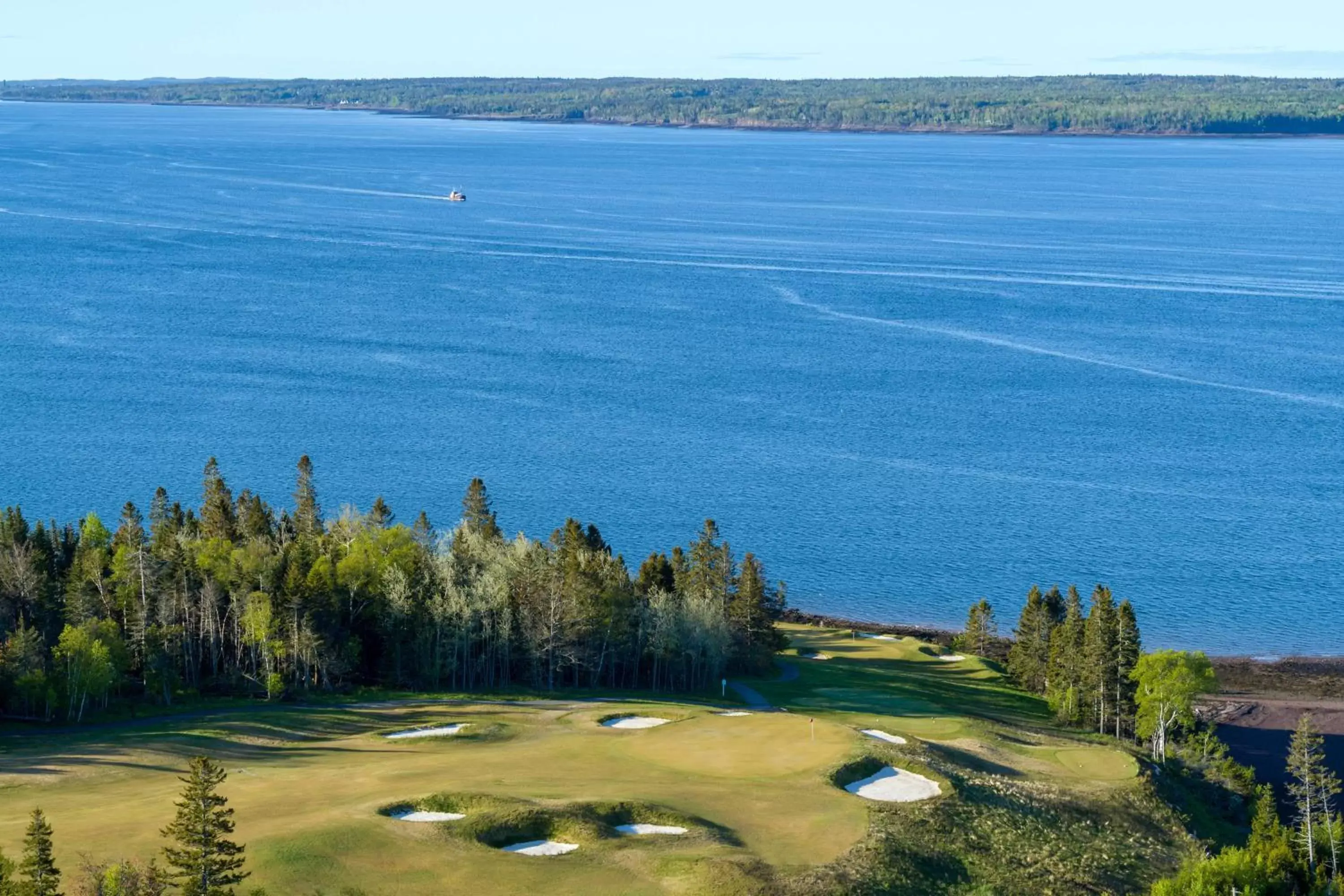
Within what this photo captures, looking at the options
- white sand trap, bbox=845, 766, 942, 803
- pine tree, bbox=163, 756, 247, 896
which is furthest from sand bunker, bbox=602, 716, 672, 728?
pine tree, bbox=163, 756, 247, 896

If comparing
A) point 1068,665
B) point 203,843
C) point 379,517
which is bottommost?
point 1068,665

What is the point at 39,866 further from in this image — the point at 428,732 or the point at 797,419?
the point at 797,419

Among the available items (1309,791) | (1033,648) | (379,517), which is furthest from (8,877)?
(1033,648)

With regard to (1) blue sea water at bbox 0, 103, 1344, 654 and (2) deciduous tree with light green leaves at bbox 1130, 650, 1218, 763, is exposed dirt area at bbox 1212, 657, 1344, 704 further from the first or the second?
(2) deciduous tree with light green leaves at bbox 1130, 650, 1218, 763

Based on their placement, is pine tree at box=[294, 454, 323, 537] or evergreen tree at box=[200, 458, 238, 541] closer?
evergreen tree at box=[200, 458, 238, 541]

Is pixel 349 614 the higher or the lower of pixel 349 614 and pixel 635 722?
the higher

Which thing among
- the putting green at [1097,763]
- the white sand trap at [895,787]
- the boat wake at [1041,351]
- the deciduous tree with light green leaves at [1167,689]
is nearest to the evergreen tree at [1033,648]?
the deciduous tree with light green leaves at [1167,689]

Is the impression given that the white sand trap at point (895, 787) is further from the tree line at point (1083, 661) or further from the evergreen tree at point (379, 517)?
the evergreen tree at point (379, 517)

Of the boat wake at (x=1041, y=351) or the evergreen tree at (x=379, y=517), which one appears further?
the boat wake at (x=1041, y=351)
